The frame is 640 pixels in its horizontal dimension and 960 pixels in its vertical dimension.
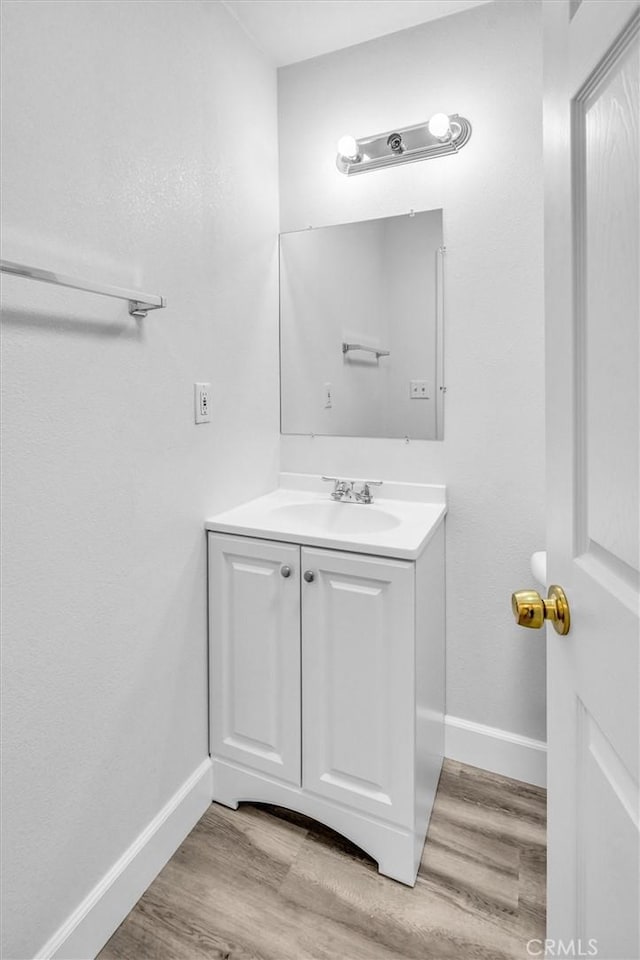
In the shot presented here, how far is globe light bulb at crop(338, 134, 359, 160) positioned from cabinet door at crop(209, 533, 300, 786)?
1348 millimetres

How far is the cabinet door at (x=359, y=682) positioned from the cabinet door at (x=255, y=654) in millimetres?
48

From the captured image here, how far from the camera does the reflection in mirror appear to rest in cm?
185

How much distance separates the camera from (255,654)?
1.60 metres

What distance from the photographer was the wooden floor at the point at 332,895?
124cm

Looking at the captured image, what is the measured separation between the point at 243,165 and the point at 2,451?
1327 millimetres

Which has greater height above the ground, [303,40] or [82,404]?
[303,40]

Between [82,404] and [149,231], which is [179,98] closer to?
[149,231]

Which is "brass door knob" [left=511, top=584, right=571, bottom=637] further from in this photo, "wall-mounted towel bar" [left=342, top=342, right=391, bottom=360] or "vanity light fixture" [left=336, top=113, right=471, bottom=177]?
"vanity light fixture" [left=336, top=113, right=471, bottom=177]

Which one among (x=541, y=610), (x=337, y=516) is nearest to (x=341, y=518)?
(x=337, y=516)

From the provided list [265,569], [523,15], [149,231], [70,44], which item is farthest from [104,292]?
[523,15]

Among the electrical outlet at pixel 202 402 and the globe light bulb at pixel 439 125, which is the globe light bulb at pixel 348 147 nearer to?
the globe light bulb at pixel 439 125

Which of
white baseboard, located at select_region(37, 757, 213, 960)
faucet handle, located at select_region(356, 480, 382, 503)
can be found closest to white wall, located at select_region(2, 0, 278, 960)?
white baseboard, located at select_region(37, 757, 213, 960)

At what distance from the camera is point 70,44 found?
1119 mm

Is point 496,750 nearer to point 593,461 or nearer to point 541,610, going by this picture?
point 541,610
